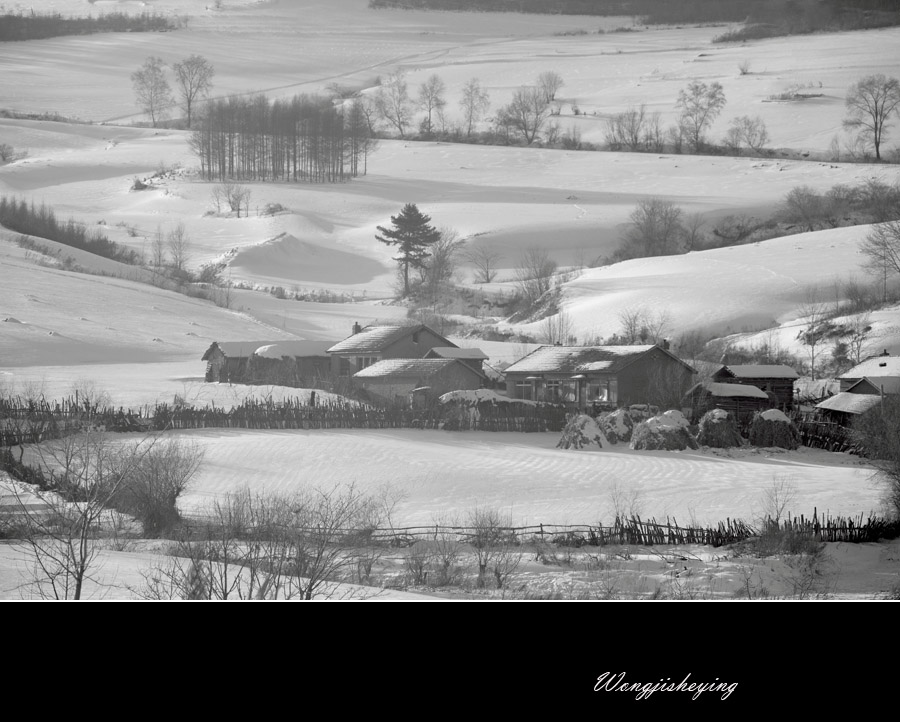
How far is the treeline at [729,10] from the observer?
1706 cm

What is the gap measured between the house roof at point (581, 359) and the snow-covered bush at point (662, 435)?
16.7 ft

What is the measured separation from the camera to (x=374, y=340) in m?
33.7

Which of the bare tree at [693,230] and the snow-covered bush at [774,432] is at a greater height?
the bare tree at [693,230]

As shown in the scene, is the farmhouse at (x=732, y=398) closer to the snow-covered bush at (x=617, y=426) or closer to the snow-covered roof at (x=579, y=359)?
the snow-covered roof at (x=579, y=359)

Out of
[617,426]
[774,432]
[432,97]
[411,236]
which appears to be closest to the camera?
[617,426]

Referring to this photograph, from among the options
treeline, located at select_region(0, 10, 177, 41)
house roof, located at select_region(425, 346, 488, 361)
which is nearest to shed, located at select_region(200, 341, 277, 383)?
house roof, located at select_region(425, 346, 488, 361)

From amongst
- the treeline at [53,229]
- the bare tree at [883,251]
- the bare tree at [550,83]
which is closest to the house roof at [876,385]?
the bare tree at [883,251]

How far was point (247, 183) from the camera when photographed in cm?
5391

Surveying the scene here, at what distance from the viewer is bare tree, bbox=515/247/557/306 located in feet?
156

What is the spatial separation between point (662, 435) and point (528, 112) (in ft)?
99.0

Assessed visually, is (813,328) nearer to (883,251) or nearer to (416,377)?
(883,251)

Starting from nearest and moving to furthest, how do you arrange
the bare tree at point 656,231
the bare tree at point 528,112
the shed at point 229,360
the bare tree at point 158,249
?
the shed at point 229,360
the bare tree at point 528,112
the bare tree at point 158,249
the bare tree at point 656,231

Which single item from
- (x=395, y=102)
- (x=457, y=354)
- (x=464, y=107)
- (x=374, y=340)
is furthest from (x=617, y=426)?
(x=464, y=107)

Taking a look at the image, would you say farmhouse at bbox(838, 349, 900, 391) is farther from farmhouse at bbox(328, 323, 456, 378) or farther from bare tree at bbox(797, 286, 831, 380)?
farmhouse at bbox(328, 323, 456, 378)
